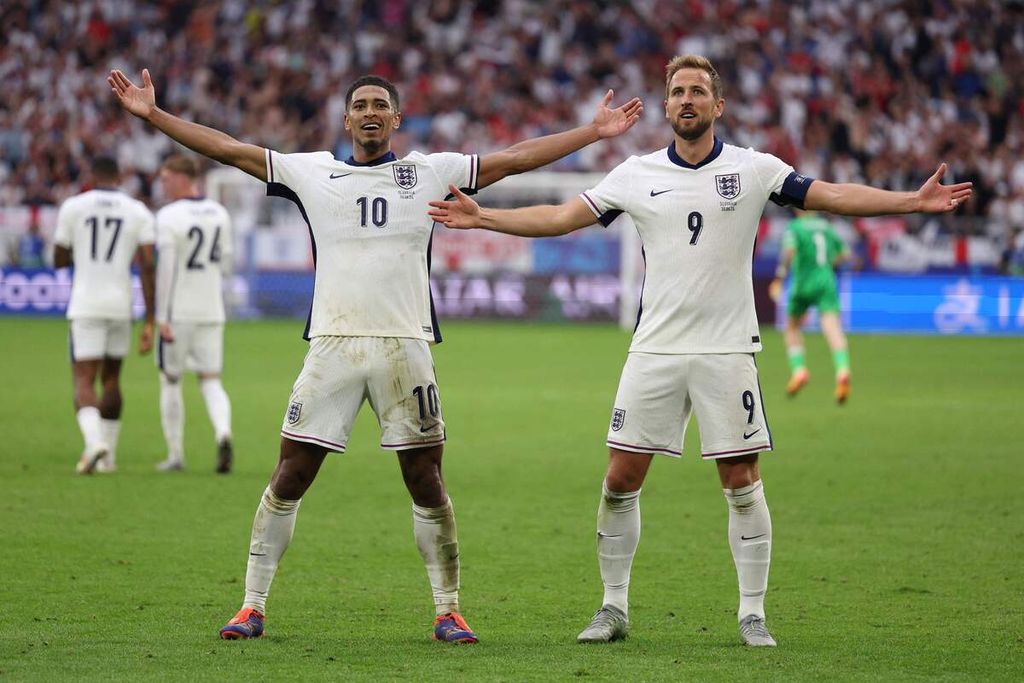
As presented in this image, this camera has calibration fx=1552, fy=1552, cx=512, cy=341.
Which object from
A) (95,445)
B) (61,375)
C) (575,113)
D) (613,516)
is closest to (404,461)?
(613,516)

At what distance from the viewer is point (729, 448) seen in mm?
6336

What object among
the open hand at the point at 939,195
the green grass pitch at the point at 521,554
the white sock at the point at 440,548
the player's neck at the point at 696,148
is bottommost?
the green grass pitch at the point at 521,554

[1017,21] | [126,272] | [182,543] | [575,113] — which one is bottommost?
[182,543]

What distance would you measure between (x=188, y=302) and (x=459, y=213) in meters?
6.14

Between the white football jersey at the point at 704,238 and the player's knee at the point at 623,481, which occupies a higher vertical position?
the white football jersey at the point at 704,238

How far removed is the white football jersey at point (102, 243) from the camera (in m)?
11.7

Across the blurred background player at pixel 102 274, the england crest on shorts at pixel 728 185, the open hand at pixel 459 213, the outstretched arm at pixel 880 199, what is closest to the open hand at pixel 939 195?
the outstretched arm at pixel 880 199

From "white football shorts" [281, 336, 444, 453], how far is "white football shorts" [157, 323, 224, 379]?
5.76m

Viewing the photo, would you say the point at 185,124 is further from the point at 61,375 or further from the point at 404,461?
the point at 61,375

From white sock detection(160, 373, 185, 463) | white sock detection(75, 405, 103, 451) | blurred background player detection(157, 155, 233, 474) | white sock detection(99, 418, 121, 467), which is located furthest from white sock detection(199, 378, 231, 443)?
white sock detection(75, 405, 103, 451)

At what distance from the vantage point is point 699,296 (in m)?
6.36

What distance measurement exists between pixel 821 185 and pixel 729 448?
3.72ft

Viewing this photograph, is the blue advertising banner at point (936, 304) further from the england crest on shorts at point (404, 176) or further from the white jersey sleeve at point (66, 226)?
the england crest on shorts at point (404, 176)

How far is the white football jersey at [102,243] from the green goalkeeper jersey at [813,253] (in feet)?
27.2
